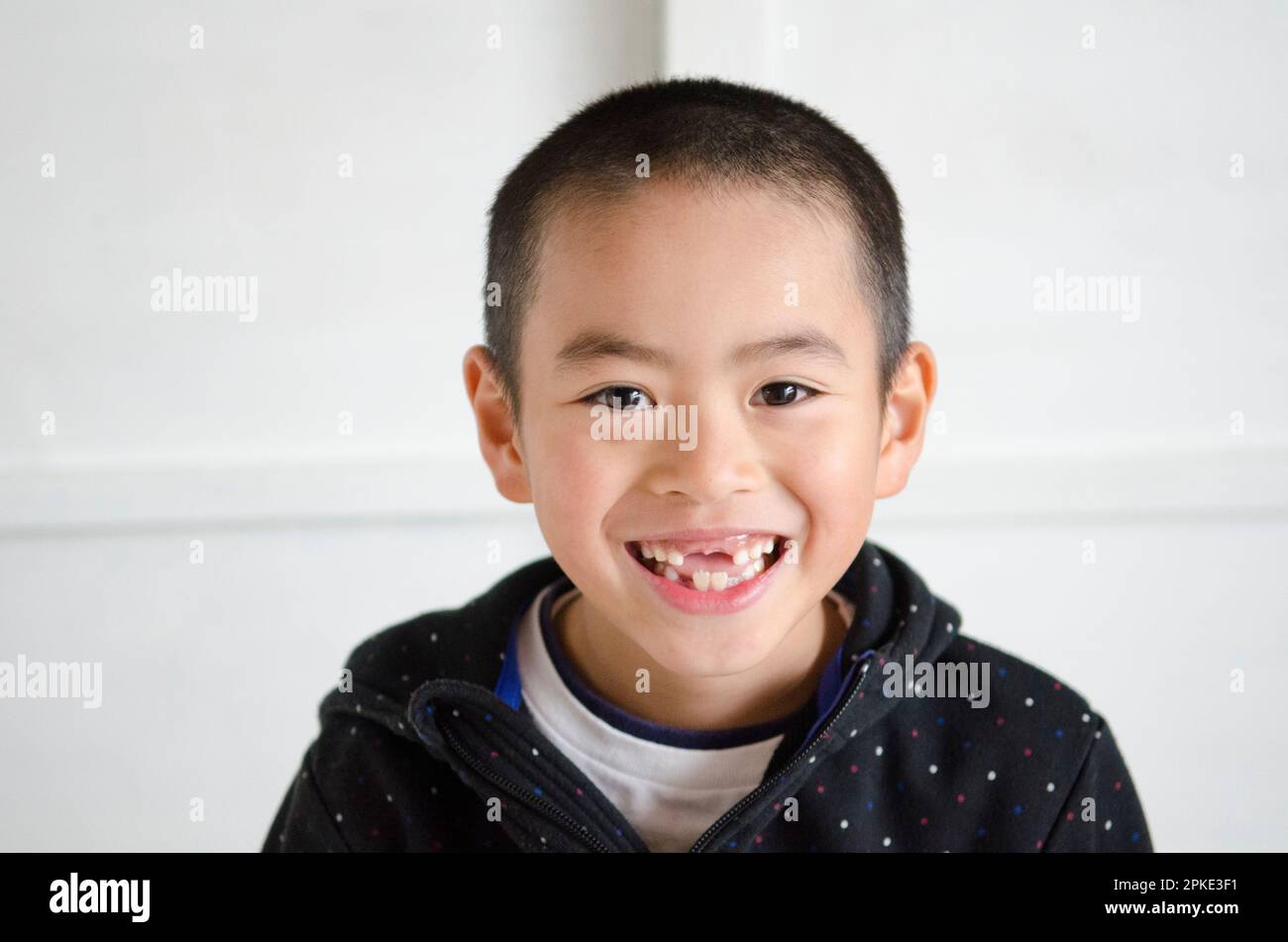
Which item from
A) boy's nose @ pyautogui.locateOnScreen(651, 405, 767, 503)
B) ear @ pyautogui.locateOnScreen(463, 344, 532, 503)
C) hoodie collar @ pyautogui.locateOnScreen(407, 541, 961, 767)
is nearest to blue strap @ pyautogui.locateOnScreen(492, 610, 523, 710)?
hoodie collar @ pyautogui.locateOnScreen(407, 541, 961, 767)

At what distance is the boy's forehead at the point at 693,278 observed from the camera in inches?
27.9

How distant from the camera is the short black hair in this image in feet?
2.48

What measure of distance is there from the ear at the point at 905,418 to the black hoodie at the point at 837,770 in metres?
0.07

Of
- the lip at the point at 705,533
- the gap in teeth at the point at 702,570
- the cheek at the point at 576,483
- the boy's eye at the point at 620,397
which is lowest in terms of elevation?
the gap in teeth at the point at 702,570

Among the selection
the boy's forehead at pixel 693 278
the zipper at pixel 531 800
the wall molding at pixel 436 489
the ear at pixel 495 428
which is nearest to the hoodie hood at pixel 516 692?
the zipper at pixel 531 800

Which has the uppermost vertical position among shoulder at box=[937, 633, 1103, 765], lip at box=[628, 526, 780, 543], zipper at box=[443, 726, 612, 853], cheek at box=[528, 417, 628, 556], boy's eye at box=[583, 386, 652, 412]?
boy's eye at box=[583, 386, 652, 412]

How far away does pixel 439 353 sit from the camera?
1.56 m

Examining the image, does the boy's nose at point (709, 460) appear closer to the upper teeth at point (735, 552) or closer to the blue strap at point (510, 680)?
the upper teeth at point (735, 552)

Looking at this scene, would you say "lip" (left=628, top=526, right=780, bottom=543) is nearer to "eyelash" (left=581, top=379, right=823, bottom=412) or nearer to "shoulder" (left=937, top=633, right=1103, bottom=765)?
"eyelash" (left=581, top=379, right=823, bottom=412)

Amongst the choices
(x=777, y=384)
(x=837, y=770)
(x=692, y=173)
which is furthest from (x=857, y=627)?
(x=692, y=173)

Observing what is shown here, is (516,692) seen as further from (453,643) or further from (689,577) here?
(689,577)

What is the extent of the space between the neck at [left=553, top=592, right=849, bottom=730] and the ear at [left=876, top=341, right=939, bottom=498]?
121 mm
